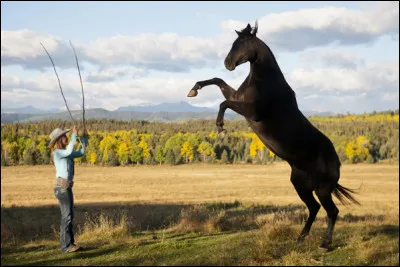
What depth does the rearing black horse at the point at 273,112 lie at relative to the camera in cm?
527

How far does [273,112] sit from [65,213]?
5235 millimetres

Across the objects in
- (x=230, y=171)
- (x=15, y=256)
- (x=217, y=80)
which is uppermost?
(x=217, y=80)

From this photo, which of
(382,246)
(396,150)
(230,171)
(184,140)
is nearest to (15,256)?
(382,246)

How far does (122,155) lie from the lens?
76.3m

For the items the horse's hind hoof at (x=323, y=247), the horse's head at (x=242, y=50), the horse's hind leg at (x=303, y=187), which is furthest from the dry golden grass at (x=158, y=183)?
the horse's head at (x=242, y=50)

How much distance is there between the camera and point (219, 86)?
5766mm

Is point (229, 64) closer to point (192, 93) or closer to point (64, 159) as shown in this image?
point (192, 93)

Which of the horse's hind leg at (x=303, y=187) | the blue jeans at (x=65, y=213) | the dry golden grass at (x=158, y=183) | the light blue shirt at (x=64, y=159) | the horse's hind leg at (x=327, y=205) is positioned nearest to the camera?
the horse's hind leg at (x=303, y=187)

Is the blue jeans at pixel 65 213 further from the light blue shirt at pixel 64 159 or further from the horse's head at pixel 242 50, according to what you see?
the horse's head at pixel 242 50

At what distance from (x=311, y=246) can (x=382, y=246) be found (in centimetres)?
151

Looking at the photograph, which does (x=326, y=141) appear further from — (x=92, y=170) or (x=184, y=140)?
(x=92, y=170)

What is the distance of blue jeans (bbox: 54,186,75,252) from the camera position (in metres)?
8.32

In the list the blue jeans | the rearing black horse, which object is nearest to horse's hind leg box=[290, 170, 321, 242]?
the rearing black horse

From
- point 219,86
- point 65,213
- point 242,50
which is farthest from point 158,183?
point 242,50
